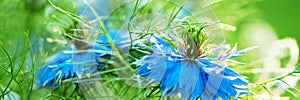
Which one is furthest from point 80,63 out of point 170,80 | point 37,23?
point 37,23

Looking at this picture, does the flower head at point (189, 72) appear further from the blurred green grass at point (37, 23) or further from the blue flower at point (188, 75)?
the blurred green grass at point (37, 23)

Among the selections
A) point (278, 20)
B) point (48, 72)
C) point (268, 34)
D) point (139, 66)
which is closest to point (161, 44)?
point (139, 66)

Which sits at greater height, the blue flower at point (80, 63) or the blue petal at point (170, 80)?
the blue flower at point (80, 63)

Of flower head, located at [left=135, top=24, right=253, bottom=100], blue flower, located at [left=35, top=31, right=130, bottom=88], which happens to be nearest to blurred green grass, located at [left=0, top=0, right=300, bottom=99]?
blue flower, located at [left=35, top=31, right=130, bottom=88]

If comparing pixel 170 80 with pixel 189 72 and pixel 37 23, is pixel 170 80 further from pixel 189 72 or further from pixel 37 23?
pixel 37 23

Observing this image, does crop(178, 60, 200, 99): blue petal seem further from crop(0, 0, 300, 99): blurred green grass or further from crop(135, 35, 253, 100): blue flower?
crop(0, 0, 300, 99): blurred green grass

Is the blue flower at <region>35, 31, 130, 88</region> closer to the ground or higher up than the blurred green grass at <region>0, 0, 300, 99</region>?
closer to the ground

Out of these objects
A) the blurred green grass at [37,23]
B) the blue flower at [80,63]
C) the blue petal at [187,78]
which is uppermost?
the blurred green grass at [37,23]

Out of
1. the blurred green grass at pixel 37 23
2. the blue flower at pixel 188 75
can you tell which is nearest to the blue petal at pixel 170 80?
the blue flower at pixel 188 75

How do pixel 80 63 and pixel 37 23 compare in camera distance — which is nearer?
pixel 80 63

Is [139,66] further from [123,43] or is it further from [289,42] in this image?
[289,42]
